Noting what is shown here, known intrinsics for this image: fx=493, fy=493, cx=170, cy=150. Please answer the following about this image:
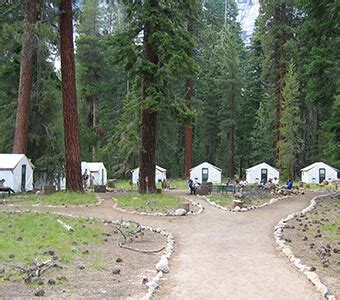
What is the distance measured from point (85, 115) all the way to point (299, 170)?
2138 cm

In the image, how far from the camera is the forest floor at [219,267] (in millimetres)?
6289

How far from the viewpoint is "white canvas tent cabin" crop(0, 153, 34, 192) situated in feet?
79.7

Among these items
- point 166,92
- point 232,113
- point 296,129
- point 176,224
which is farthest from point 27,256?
point 232,113

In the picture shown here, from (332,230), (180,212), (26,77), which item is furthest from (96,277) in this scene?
(26,77)

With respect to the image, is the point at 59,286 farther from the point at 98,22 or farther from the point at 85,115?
the point at 98,22

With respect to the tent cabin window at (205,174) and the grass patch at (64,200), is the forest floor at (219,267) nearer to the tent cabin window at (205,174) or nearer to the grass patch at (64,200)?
the grass patch at (64,200)

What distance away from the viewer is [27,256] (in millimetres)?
7984

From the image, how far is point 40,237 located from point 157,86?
36.1 feet

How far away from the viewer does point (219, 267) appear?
7.91 meters

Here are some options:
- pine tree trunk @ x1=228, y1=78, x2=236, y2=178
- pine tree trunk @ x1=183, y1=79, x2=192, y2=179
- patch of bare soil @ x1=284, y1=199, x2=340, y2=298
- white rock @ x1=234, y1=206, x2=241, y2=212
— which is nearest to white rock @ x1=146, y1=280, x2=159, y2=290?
patch of bare soil @ x1=284, y1=199, x2=340, y2=298

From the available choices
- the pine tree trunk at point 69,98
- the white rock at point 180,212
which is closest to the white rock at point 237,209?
the white rock at point 180,212

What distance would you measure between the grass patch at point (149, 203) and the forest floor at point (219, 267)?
2.49 m

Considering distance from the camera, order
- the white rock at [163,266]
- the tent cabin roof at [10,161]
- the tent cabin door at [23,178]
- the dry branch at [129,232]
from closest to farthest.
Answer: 1. the white rock at [163,266]
2. the dry branch at [129,232]
3. the tent cabin roof at [10,161]
4. the tent cabin door at [23,178]

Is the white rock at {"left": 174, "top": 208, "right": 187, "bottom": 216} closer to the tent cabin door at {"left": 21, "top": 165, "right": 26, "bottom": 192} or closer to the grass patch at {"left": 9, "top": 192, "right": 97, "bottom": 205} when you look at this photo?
the grass patch at {"left": 9, "top": 192, "right": 97, "bottom": 205}
